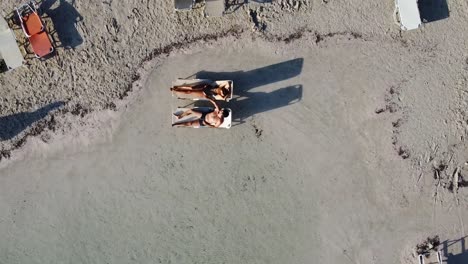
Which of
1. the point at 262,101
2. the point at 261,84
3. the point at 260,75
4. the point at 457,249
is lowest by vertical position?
the point at 457,249

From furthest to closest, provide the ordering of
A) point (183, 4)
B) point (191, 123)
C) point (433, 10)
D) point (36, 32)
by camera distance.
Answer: point (433, 10) < point (191, 123) < point (183, 4) < point (36, 32)

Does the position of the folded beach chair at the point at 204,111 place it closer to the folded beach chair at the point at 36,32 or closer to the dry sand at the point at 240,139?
the dry sand at the point at 240,139

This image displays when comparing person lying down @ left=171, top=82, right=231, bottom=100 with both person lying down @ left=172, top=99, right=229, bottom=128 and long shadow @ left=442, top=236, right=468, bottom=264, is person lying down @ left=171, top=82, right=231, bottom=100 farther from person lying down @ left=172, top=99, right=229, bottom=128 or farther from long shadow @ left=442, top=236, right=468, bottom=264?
long shadow @ left=442, top=236, right=468, bottom=264

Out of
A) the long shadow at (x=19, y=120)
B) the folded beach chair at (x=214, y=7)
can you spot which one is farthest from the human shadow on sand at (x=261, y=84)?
the long shadow at (x=19, y=120)

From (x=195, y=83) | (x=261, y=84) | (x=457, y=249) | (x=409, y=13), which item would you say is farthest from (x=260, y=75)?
(x=457, y=249)

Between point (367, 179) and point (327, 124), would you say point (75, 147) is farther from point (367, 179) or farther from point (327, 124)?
point (367, 179)

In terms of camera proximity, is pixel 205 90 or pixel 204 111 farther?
pixel 204 111

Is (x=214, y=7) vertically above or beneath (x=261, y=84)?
above

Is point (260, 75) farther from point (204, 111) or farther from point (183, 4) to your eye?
point (183, 4)
